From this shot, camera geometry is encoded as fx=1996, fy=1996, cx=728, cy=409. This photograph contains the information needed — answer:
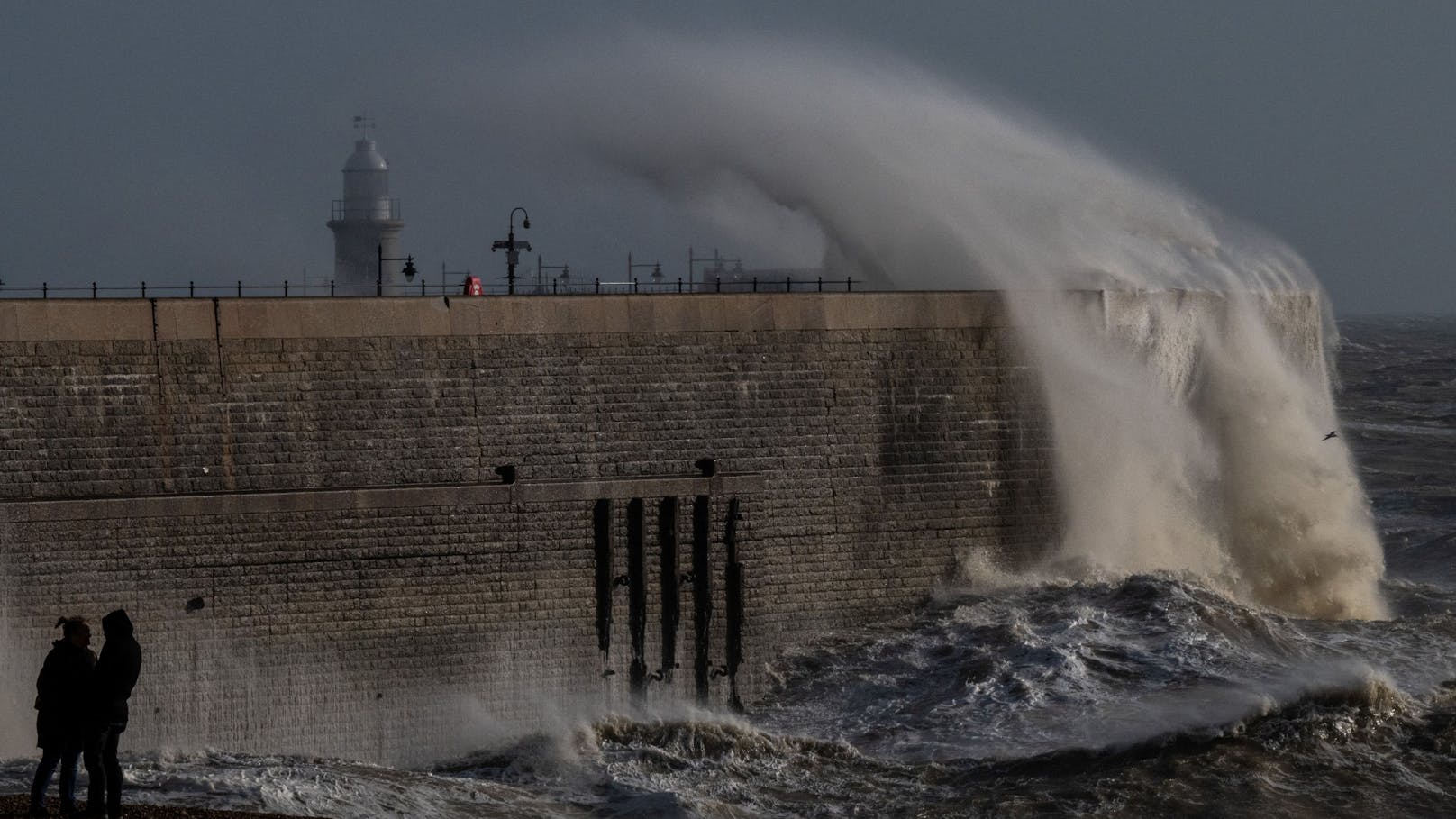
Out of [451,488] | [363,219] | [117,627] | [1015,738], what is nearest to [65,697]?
[117,627]

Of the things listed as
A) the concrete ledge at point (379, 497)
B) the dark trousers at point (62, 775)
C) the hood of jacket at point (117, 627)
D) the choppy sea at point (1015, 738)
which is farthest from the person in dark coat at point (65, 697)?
the concrete ledge at point (379, 497)

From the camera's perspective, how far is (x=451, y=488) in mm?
21078

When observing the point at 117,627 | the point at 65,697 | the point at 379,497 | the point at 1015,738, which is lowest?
the point at 1015,738

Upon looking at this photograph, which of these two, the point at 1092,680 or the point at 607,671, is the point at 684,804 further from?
the point at 1092,680

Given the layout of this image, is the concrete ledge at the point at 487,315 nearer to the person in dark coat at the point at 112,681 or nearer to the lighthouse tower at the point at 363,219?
the person in dark coat at the point at 112,681

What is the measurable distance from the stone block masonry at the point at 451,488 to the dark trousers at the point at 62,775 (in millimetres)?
7378

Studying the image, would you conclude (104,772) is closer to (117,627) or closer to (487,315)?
(117,627)

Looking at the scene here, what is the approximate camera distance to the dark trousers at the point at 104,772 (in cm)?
1162

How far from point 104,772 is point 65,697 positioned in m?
0.55

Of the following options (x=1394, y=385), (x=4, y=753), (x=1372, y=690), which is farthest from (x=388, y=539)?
(x=1394, y=385)

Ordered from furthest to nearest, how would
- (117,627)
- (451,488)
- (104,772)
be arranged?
1. (451,488)
2. (104,772)
3. (117,627)

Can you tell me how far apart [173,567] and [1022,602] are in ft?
33.0

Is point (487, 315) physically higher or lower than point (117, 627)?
higher

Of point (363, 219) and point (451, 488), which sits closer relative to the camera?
point (451, 488)
